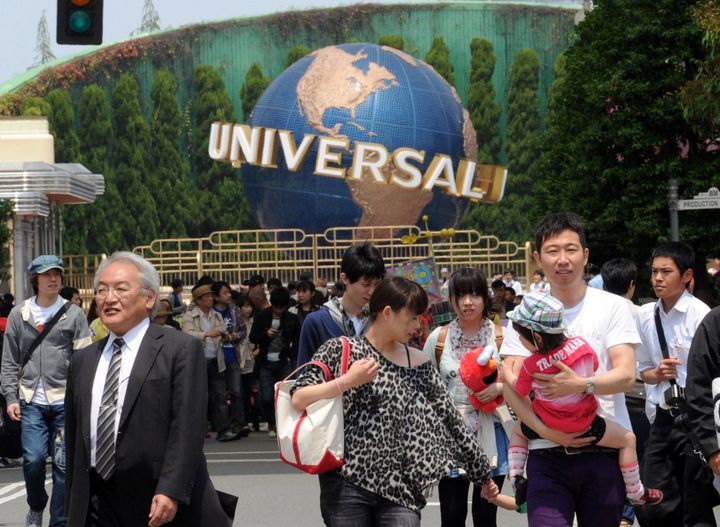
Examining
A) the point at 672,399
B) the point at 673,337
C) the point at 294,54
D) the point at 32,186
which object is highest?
the point at 294,54

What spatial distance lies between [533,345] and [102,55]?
57402mm

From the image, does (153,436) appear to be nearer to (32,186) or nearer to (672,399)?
(672,399)

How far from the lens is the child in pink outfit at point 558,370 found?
5305mm

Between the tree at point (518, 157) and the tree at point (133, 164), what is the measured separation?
493 inches

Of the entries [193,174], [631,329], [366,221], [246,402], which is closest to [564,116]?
[366,221]

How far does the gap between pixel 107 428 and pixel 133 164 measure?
52.0 m

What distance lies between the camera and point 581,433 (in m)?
5.39

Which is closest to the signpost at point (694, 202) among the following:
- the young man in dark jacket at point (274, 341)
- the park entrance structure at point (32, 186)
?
the young man in dark jacket at point (274, 341)

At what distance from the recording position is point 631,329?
5.57m

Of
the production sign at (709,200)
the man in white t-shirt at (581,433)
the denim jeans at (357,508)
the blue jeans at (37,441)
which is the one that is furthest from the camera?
the production sign at (709,200)

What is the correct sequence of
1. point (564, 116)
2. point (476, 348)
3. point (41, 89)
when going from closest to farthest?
point (476, 348) < point (564, 116) < point (41, 89)

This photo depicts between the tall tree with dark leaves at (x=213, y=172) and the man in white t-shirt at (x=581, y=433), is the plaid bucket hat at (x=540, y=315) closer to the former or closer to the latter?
the man in white t-shirt at (x=581, y=433)

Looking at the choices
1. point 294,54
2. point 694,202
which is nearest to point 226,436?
point 694,202

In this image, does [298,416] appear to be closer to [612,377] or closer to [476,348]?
[612,377]
